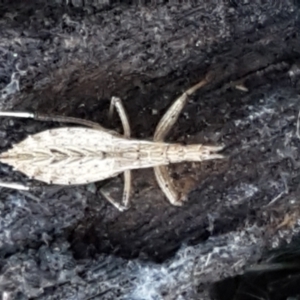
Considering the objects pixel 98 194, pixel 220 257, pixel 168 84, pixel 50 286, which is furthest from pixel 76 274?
pixel 168 84

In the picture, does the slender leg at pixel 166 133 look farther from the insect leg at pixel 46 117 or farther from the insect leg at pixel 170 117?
the insect leg at pixel 46 117

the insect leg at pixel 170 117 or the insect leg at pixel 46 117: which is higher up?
the insect leg at pixel 46 117

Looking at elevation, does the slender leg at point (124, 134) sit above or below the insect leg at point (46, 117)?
below

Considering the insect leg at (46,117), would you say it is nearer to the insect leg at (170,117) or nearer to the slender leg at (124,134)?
the slender leg at (124,134)

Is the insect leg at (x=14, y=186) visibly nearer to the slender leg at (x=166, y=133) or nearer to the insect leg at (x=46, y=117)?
the insect leg at (x=46, y=117)

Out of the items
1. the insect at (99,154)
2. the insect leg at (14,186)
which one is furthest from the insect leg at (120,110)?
the insect leg at (14,186)

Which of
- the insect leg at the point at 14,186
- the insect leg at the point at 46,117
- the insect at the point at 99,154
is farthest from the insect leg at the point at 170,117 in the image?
the insect leg at the point at 14,186

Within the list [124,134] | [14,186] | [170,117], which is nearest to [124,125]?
[124,134]

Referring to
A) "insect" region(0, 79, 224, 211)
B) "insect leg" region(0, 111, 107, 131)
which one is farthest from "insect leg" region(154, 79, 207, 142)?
"insect leg" region(0, 111, 107, 131)

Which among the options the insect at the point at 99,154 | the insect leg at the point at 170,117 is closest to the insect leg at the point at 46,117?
the insect at the point at 99,154
